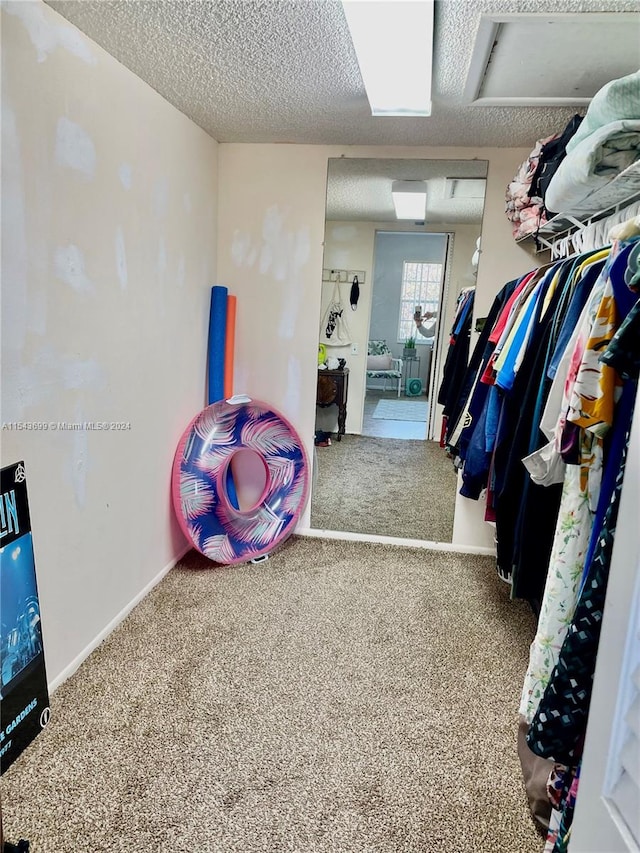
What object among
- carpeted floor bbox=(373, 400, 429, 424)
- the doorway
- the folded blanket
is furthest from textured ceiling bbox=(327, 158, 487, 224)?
the folded blanket

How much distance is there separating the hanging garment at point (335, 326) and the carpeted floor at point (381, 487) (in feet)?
1.95

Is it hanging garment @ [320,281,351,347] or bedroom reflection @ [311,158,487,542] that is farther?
hanging garment @ [320,281,351,347]

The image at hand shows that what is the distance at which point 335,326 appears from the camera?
3129 millimetres

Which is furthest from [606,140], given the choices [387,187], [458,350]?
[387,187]

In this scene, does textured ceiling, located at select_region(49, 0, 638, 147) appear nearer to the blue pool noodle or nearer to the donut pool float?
the blue pool noodle

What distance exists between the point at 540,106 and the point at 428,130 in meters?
0.56

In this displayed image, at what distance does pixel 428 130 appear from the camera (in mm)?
2559

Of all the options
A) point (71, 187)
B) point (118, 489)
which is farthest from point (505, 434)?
point (71, 187)

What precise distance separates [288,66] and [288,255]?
1.13 meters

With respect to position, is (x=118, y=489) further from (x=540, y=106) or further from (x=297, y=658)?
(x=540, y=106)

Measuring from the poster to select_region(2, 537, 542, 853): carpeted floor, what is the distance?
0.08 metres

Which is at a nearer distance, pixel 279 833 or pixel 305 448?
pixel 279 833

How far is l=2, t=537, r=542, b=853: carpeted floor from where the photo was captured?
1.40m

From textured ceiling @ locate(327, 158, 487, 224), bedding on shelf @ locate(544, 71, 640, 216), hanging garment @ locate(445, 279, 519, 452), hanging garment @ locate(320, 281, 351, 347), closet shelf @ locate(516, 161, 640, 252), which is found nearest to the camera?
bedding on shelf @ locate(544, 71, 640, 216)
